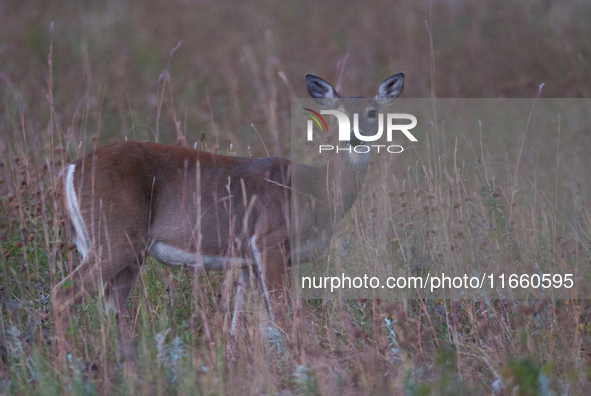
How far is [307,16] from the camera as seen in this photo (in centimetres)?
1364

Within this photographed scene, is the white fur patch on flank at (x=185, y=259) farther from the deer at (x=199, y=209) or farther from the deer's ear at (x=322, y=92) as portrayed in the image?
the deer's ear at (x=322, y=92)

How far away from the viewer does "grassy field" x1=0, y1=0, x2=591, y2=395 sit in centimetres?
339

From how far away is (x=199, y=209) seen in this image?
4.18 m

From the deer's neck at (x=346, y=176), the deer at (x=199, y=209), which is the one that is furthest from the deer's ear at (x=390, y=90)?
the deer's neck at (x=346, y=176)

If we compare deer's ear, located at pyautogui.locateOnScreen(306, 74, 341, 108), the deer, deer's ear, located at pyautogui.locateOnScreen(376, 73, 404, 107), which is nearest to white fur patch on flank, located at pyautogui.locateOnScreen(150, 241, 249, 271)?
the deer

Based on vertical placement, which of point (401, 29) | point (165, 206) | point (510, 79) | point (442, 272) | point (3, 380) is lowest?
point (3, 380)

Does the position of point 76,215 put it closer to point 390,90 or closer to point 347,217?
point 390,90

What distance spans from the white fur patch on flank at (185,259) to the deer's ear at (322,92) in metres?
1.33

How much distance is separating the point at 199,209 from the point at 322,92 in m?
1.41

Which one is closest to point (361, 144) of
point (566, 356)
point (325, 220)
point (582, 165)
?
point (325, 220)

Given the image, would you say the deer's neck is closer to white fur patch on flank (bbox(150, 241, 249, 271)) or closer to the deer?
the deer

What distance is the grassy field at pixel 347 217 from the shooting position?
339 centimetres

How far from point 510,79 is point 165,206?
27.1 feet

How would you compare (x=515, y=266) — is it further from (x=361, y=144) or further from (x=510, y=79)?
(x=510, y=79)
